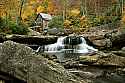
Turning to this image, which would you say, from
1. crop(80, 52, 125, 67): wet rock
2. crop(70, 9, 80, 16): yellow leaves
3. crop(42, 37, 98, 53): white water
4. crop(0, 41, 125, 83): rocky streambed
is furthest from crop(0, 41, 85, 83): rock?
crop(70, 9, 80, 16): yellow leaves

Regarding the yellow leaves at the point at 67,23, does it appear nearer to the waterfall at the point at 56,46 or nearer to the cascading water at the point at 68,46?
the cascading water at the point at 68,46

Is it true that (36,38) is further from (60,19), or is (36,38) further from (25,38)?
(60,19)

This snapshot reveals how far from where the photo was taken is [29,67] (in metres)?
4.92

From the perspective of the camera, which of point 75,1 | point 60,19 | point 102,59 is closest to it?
point 102,59

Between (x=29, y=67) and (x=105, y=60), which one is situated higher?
(x=29, y=67)

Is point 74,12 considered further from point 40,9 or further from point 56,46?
point 56,46

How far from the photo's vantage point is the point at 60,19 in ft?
156

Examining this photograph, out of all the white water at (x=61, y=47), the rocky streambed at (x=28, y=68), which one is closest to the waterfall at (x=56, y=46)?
the white water at (x=61, y=47)

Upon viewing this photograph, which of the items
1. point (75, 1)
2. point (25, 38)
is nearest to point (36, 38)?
point (25, 38)

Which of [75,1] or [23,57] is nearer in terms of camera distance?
[23,57]

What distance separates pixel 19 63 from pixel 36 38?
80.8 feet

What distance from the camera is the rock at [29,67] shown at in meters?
4.75

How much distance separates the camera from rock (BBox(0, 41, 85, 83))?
187 inches

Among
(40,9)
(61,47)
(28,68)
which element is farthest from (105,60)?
(40,9)
